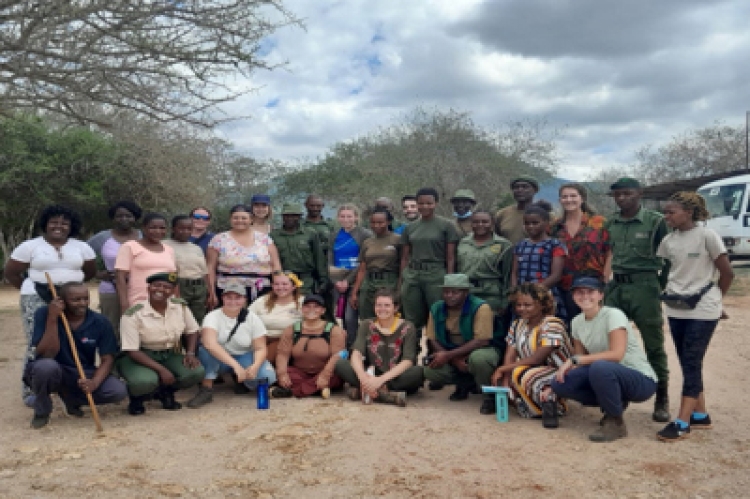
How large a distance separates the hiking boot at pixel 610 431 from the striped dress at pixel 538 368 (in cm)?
47

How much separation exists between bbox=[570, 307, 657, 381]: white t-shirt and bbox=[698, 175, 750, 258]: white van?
13381 mm

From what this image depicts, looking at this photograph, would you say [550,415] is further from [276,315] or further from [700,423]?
[276,315]

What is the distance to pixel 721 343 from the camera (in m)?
8.05

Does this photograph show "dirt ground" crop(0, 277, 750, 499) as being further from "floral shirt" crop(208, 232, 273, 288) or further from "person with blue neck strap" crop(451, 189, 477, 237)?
"person with blue neck strap" crop(451, 189, 477, 237)

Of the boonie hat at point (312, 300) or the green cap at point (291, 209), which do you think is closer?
the boonie hat at point (312, 300)

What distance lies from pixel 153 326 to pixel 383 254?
2100mm

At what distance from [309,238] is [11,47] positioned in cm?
411

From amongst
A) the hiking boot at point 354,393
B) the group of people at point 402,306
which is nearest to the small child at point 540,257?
the group of people at point 402,306

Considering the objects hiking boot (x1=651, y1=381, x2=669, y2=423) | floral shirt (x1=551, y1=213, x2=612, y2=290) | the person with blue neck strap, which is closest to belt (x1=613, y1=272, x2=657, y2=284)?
floral shirt (x1=551, y1=213, x2=612, y2=290)

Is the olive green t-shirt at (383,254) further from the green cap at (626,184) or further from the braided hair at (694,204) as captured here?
the braided hair at (694,204)

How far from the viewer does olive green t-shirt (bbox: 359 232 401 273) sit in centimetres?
615

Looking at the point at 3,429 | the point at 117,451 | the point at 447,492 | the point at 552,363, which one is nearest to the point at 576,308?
the point at 552,363

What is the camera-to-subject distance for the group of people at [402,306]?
14.9 feet

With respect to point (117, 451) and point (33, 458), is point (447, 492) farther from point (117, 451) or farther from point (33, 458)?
point (33, 458)
